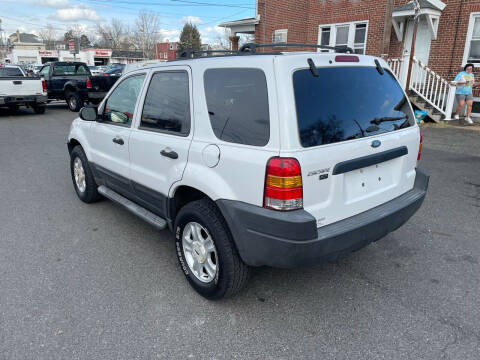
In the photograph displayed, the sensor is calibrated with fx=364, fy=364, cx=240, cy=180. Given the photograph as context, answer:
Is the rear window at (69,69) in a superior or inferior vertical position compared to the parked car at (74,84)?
superior

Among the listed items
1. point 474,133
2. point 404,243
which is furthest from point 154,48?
point 404,243

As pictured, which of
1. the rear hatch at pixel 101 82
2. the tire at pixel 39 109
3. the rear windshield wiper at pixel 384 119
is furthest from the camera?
the tire at pixel 39 109

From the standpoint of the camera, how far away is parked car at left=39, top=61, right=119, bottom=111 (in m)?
13.9

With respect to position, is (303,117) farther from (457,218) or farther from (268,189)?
(457,218)

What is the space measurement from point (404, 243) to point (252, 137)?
2.37m

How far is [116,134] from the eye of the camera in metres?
3.83

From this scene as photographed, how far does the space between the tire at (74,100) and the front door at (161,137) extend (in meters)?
12.7

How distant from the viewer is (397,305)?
2826mm

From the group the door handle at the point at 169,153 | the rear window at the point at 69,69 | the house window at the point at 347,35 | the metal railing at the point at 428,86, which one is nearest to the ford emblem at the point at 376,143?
the door handle at the point at 169,153

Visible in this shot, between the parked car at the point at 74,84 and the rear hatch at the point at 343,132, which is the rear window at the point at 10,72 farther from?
the rear hatch at the point at 343,132

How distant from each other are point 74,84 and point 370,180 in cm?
1458

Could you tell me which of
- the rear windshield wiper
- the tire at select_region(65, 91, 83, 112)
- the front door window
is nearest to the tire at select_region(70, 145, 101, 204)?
the front door window

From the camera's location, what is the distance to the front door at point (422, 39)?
41.0ft

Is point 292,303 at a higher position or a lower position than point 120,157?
lower
